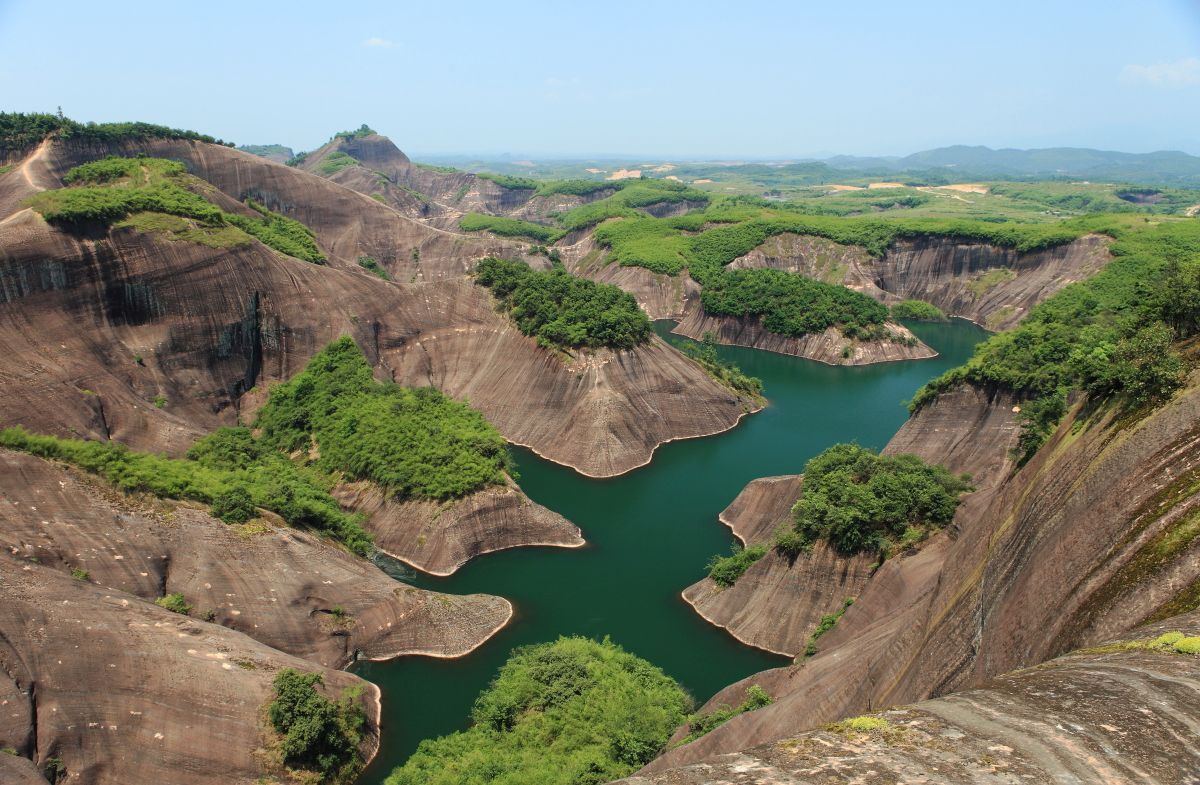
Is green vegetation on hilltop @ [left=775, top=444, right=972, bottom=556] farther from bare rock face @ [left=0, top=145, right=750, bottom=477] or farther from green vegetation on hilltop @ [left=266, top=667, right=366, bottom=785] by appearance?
bare rock face @ [left=0, top=145, right=750, bottom=477]

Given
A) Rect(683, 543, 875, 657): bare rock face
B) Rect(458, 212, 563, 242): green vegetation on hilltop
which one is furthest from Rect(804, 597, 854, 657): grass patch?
Rect(458, 212, 563, 242): green vegetation on hilltop

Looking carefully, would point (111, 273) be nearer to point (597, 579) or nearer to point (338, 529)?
point (338, 529)

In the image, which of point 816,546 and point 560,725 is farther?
point 816,546

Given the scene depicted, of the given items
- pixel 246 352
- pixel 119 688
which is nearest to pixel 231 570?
pixel 119 688

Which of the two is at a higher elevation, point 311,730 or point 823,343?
point 823,343

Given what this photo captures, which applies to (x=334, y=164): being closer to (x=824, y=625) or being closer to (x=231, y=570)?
(x=231, y=570)

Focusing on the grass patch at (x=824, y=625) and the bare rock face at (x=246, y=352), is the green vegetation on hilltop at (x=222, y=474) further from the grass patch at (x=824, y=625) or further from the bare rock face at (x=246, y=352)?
the grass patch at (x=824, y=625)

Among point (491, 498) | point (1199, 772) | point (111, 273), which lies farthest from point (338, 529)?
point (1199, 772)
